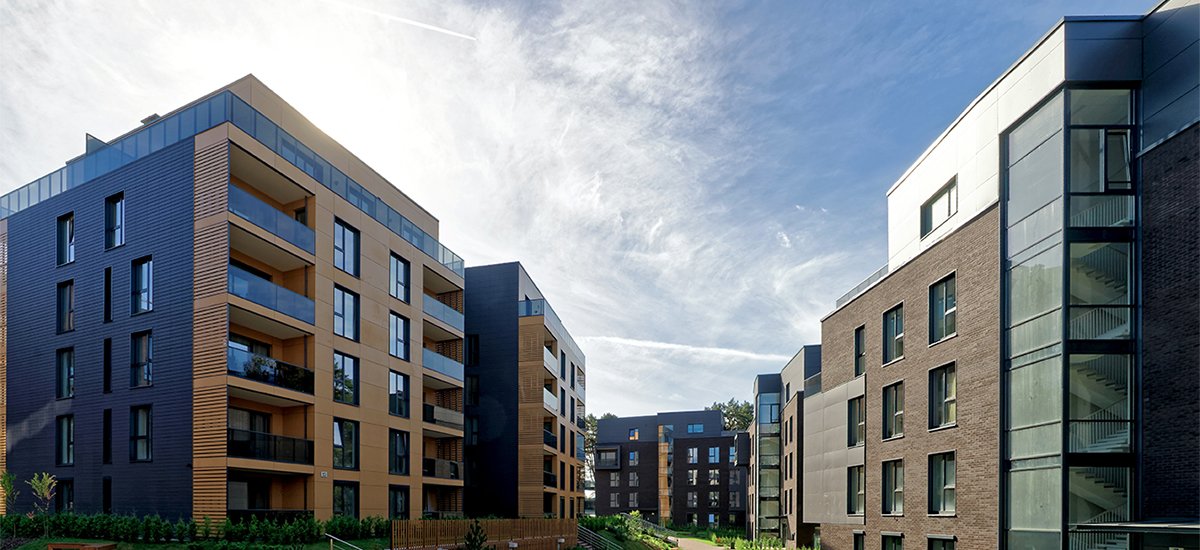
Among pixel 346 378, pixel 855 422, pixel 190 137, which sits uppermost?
pixel 190 137

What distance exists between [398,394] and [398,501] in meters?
4.38

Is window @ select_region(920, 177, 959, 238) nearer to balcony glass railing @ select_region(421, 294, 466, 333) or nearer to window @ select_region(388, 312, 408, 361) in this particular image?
window @ select_region(388, 312, 408, 361)

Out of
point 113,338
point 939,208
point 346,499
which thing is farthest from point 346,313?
point 939,208

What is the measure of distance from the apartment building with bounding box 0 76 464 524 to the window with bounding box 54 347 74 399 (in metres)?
0.10

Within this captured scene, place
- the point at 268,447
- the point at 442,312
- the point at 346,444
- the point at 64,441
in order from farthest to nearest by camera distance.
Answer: the point at 442,312
the point at 346,444
the point at 64,441
the point at 268,447

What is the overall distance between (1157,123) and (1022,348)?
17.8 ft

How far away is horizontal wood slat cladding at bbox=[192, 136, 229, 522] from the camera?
74.6ft

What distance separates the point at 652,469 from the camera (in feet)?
295

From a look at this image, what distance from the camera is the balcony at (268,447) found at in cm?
2347

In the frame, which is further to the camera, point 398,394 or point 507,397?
point 507,397

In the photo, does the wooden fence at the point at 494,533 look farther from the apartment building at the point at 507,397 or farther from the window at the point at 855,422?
the window at the point at 855,422

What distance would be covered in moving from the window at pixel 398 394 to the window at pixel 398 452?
836mm

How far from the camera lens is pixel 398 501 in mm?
33188

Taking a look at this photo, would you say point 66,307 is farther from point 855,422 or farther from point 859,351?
point 855,422
